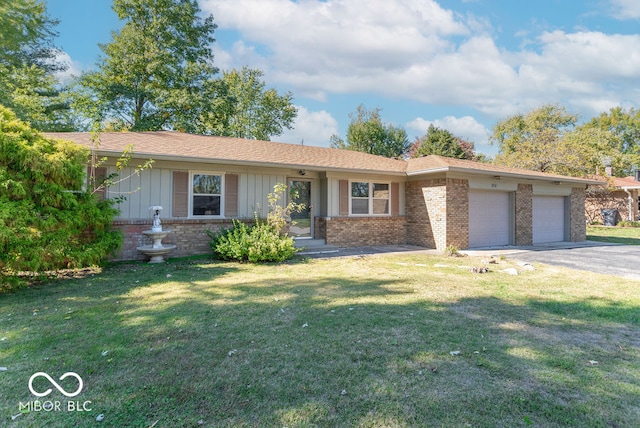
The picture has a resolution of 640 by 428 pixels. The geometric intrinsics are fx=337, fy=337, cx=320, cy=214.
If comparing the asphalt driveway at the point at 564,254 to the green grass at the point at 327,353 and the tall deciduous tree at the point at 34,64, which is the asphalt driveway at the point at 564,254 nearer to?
the green grass at the point at 327,353

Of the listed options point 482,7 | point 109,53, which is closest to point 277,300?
point 482,7

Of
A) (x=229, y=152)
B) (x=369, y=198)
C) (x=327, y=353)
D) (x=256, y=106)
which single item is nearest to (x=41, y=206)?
(x=229, y=152)

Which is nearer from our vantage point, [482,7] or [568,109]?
[482,7]

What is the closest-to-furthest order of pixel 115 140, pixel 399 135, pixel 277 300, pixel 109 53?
pixel 277 300, pixel 115 140, pixel 109 53, pixel 399 135

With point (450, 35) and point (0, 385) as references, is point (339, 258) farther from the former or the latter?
point (450, 35)

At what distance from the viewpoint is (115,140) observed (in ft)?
30.2

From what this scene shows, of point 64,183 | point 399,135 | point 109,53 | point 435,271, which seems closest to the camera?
point 64,183

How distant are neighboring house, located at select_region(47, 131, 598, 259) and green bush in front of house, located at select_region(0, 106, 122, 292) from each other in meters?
1.64

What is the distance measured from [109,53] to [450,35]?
1877 cm

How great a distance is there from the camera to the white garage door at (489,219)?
12.0 metres

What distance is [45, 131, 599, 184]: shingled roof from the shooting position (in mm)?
8852

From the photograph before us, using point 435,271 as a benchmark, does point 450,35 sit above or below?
above

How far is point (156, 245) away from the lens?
837cm

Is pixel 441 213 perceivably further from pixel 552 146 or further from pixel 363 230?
pixel 552 146
